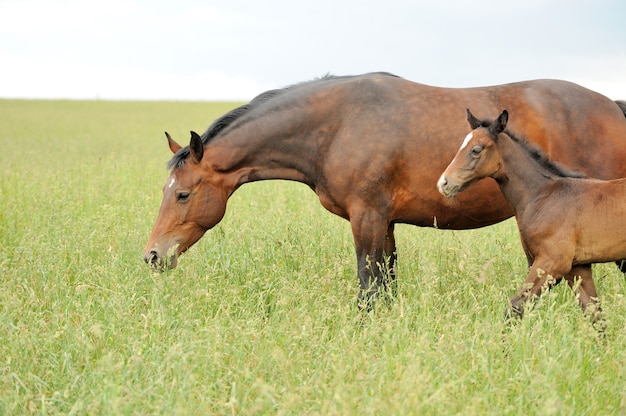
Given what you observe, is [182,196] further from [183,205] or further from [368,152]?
[368,152]

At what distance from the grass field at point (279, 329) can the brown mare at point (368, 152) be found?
1.46 ft

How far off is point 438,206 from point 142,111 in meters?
49.4

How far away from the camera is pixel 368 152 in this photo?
6.36m

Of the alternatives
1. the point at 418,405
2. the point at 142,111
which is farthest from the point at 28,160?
the point at 142,111

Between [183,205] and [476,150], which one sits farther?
[183,205]

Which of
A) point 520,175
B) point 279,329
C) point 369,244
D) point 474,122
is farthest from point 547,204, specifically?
point 279,329

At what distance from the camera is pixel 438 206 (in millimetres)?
6508

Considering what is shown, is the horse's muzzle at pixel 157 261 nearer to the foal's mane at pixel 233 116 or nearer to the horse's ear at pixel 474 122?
the foal's mane at pixel 233 116

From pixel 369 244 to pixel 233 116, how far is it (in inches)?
70.7

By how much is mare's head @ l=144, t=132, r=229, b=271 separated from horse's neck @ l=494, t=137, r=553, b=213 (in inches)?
103

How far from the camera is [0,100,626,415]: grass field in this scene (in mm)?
4090

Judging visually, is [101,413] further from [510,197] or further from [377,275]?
[510,197]

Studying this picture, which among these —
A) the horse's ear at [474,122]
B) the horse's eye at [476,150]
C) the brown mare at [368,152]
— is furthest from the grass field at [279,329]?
the horse's ear at [474,122]

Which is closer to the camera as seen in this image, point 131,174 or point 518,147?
point 518,147
